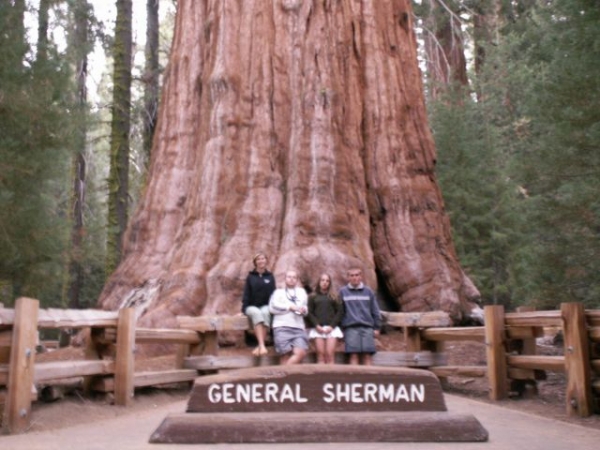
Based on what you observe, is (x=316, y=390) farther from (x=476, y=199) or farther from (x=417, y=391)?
(x=476, y=199)

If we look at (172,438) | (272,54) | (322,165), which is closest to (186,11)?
(272,54)

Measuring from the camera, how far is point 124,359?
310 inches

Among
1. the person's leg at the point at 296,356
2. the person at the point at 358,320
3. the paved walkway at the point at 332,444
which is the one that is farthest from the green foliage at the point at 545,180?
the paved walkway at the point at 332,444

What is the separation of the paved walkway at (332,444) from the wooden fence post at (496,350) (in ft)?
4.36

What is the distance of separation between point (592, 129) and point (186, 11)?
7.25m

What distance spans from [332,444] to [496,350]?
3961 millimetres

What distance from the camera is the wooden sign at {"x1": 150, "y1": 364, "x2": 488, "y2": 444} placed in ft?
16.4

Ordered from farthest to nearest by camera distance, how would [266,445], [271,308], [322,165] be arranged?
[322,165], [271,308], [266,445]

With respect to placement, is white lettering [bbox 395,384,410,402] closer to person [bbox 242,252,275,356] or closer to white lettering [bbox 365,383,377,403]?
white lettering [bbox 365,383,377,403]

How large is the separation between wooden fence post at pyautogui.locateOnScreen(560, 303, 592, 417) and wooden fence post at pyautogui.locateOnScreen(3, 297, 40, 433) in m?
4.84

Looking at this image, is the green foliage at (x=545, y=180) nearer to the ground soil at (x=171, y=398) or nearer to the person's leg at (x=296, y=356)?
the ground soil at (x=171, y=398)

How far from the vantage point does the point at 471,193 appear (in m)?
20.8

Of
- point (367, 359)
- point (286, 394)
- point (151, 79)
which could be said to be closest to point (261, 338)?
point (367, 359)

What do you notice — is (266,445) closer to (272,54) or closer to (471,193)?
(272,54)
